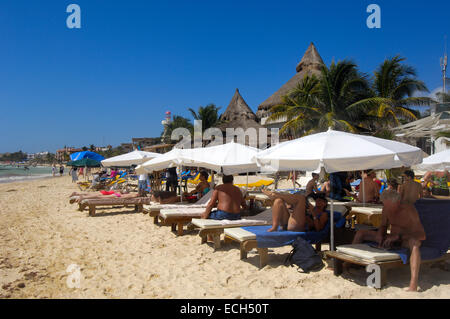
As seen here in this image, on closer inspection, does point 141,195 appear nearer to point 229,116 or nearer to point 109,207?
point 109,207

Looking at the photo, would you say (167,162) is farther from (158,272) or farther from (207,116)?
(207,116)

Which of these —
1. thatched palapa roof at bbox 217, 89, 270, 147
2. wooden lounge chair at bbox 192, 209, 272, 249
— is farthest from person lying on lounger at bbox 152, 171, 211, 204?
thatched palapa roof at bbox 217, 89, 270, 147

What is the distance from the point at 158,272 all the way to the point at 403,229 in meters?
2.99

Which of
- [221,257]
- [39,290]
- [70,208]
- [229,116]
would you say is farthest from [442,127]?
[229,116]

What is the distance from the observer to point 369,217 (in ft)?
17.3

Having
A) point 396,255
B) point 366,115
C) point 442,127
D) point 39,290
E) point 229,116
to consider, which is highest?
point 229,116

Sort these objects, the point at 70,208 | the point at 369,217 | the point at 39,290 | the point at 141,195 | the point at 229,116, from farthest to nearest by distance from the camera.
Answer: the point at 229,116 → the point at 70,208 → the point at 141,195 → the point at 369,217 → the point at 39,290

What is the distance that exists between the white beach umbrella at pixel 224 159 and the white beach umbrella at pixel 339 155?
2.45 meters

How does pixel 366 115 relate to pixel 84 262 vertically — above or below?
above

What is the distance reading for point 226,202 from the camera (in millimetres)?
5605

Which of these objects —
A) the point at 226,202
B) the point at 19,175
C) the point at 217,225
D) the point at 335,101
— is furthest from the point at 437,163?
the point at 19,175

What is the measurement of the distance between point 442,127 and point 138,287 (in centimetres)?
869
